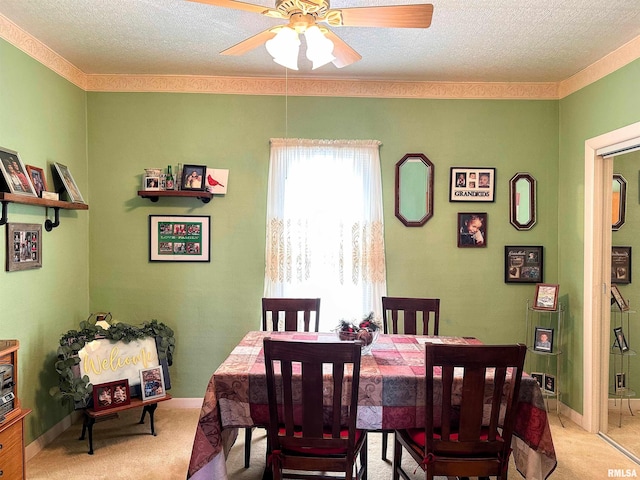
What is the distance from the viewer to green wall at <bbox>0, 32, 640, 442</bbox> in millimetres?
3689

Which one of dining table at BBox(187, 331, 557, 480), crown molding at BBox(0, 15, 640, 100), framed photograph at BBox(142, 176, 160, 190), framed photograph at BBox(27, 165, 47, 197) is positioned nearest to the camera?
dining table at BBox(187, 331, 557, 480)

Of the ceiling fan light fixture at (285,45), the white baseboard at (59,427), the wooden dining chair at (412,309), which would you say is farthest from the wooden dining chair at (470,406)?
the white baseboard at (59,427)

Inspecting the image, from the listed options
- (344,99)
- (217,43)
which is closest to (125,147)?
(217,43)

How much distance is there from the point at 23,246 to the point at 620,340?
4184 mm

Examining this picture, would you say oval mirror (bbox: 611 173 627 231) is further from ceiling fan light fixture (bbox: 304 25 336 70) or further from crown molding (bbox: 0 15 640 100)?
ceiling fan light fixture (bbox: 304 25 336 70)

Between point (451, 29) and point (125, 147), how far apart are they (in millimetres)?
2560

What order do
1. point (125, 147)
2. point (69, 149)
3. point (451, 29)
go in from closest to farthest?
point (451, 29), point (69, 149), point (125, 147)

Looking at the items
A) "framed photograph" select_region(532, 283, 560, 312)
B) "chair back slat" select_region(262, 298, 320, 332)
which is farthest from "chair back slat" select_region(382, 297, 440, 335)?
"framed photograph" select_region(532, 283, 560, 312)

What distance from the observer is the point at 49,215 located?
3.15m

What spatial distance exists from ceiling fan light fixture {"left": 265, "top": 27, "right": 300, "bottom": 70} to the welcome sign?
225 centimetres

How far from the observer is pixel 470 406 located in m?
1.91

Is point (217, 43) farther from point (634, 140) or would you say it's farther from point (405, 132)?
point (634, 140)

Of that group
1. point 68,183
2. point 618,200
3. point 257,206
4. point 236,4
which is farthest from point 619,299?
point 68,183

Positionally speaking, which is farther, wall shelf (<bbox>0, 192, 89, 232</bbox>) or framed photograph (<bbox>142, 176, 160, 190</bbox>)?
framed photograph (<bbox>142, 176, 160, 190</bbox>)
